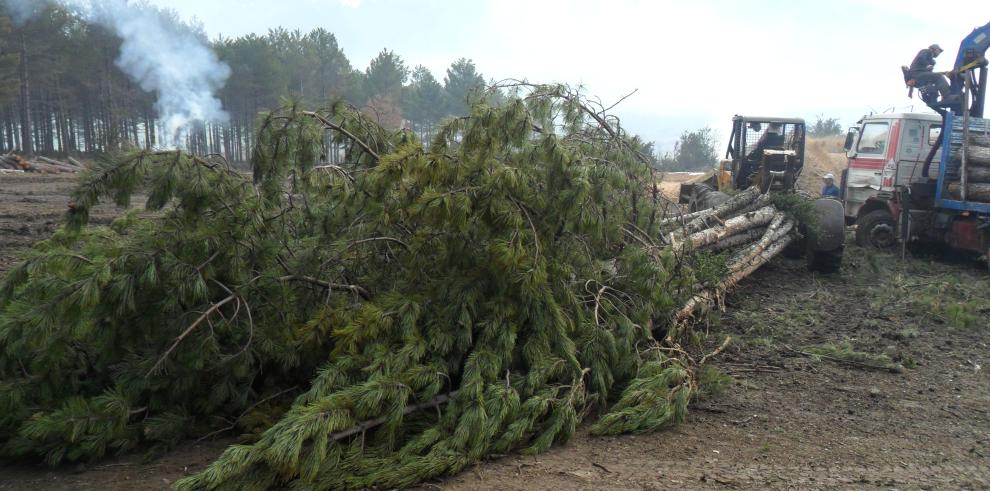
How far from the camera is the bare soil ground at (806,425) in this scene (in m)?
3.60

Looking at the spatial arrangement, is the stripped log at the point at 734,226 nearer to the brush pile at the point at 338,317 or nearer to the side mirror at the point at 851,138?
the brush pile at the point at 338,317

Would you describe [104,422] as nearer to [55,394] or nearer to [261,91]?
[55,394]

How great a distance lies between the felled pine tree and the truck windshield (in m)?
7.95

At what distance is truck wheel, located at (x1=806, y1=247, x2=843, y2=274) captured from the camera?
9180 mm

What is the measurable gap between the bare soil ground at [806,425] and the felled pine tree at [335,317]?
173 mm

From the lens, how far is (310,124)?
4738mm

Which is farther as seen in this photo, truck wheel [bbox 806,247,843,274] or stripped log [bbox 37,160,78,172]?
stripped log [bbox 37,160,78,172]

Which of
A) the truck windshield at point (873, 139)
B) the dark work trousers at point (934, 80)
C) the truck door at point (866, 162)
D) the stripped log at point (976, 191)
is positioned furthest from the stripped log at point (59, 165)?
the stripped log at point (976, 191)

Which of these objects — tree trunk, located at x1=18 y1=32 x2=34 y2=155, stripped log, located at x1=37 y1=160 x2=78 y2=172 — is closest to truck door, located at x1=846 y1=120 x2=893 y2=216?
stripped log, located at x1=37 y1=160 x2=78 y2=172

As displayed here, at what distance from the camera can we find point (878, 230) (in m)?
11.0

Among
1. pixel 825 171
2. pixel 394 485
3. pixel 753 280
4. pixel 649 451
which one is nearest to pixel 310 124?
pixel 394 485

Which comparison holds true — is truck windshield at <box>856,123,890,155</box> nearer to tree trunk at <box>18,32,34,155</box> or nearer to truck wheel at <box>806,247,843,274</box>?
truck wheel at <box>806,247,843,274</box>

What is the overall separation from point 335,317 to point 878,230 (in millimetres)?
9705

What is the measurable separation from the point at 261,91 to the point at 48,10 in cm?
911
